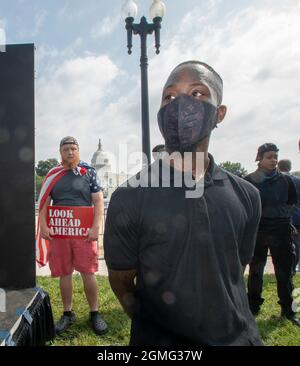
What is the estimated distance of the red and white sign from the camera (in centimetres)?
354

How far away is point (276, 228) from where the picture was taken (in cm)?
392

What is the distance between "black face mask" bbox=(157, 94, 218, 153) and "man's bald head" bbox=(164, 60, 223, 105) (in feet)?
0.28

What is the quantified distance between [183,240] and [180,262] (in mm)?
93

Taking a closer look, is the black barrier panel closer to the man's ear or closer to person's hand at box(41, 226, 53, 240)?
person's hand at box(41, 226, 53, 240)

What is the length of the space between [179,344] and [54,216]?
2.75 metres

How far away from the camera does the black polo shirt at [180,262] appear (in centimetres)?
122

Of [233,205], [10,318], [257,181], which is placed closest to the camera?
[233,205]

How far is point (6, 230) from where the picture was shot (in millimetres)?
3586

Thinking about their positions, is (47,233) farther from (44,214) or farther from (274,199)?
(274,199)

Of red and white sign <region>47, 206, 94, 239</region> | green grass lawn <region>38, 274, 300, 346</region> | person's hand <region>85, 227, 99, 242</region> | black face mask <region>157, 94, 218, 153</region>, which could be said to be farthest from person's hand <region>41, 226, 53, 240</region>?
black face mask <region>157, 94, 218, 153</region>

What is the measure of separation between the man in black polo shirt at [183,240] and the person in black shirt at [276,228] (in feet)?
9.16

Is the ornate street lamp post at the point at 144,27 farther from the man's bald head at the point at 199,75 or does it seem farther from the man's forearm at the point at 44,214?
the man's bald head at the point at 199,75
